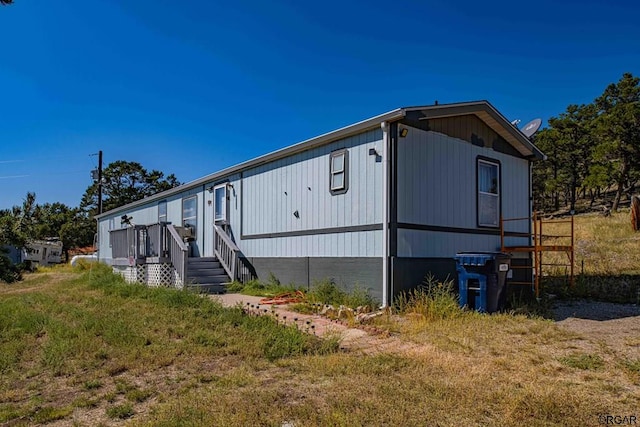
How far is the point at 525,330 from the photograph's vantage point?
6180 mm

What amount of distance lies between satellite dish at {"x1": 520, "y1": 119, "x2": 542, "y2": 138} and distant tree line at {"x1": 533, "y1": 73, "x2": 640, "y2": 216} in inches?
→ 686

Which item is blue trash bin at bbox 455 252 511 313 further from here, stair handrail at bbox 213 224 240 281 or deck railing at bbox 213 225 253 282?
stair handrail at bbox 213 224 240 281

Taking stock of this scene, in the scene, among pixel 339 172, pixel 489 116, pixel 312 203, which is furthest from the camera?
pixel 312 203

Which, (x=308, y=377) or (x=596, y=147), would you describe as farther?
(x=596, y=147)

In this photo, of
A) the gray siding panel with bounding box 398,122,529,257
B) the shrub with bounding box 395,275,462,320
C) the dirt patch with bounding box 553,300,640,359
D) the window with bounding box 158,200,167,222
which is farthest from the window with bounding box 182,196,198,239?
the dirt patch with bounding box 553,300,640,359

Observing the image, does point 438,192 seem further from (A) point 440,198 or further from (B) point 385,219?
(B) point 385,219

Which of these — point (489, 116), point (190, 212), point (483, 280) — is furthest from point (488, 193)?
point (190, 212)

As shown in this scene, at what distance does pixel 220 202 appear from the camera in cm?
1338

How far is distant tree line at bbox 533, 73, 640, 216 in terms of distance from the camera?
2562 centimetres

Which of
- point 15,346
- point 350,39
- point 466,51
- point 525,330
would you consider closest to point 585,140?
point 466,51

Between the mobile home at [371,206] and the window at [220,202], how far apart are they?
0.06m

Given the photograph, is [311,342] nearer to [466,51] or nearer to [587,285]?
[587,285]

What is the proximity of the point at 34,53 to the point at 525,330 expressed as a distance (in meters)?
11.2

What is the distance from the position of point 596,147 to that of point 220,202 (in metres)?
24.5
